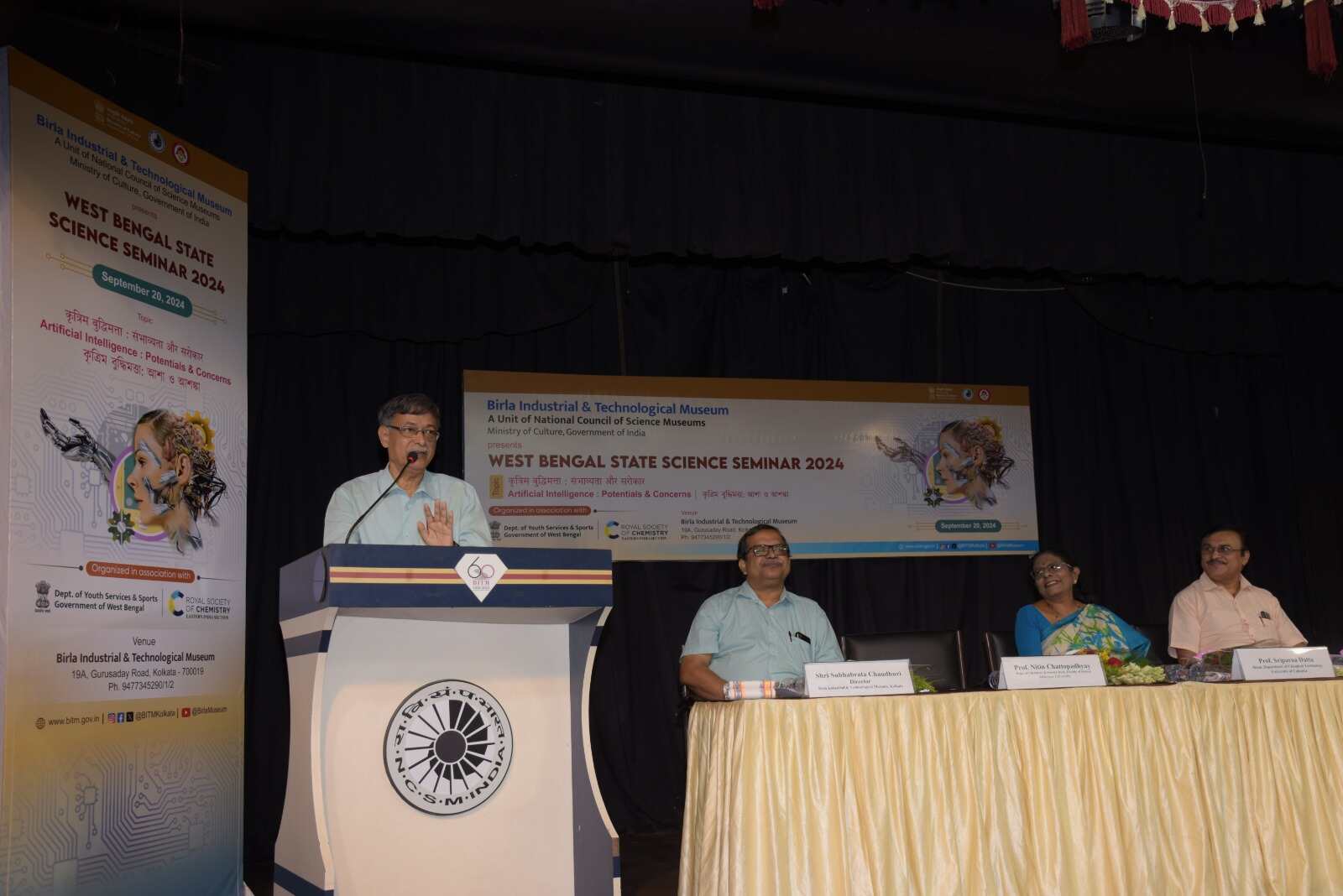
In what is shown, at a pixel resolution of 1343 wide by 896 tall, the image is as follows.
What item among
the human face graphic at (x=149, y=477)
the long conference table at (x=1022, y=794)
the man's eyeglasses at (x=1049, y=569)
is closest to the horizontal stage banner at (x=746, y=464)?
the man's eyeglasses at (x=1049, y=569)

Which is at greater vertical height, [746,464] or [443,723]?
[746,464]

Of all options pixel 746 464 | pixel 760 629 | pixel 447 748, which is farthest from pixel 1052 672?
pixel 746 464

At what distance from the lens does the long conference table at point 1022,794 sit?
2.80m

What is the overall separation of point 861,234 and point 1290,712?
2.30m

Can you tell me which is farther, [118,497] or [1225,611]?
[1225,611]

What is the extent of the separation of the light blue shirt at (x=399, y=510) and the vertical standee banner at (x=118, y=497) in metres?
0.71

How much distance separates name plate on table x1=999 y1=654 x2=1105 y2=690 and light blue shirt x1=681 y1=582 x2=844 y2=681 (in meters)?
0.66

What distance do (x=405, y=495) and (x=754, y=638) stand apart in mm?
1185

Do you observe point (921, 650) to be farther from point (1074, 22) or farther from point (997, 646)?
point (1074, 22)

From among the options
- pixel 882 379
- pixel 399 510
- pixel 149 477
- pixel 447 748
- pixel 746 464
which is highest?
pixel 882 379

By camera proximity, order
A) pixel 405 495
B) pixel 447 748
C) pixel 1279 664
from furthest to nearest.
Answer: pixel 1279 664 < pixel 405 495 < pixel 447 748

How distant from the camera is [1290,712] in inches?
125

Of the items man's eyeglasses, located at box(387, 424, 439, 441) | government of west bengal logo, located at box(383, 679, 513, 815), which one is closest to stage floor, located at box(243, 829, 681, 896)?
government of west bengal logo, located at box(383, 679, 513, 815)

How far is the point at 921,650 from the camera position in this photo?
4.09 metres
